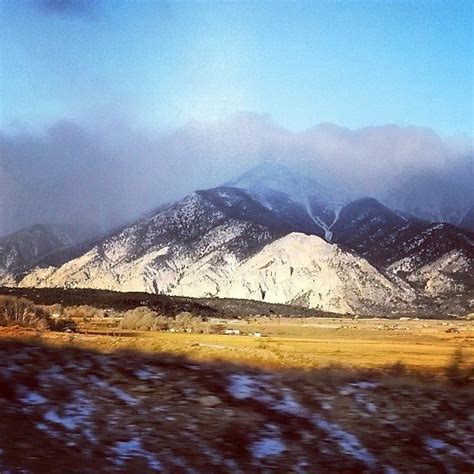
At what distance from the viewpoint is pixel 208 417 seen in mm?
10594

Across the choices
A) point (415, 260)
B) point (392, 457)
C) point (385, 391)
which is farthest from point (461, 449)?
point (415, 260)

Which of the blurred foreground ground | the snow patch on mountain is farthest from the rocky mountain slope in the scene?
the blurred foreground ground

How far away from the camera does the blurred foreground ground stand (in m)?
9.05

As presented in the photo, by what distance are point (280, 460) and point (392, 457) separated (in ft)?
6.19

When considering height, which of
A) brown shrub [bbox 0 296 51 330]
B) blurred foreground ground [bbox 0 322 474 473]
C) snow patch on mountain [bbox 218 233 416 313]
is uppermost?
snow patch on mountain [bbox 218 233 416 313]

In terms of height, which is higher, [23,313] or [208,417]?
[23,313]

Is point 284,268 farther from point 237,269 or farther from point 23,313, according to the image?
point 23,313

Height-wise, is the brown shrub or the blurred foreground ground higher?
the brown shrub

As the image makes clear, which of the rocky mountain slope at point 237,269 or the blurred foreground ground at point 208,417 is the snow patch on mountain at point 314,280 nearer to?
the rocky mountain slope at point 237,269

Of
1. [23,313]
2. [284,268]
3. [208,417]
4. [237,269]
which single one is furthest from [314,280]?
[208,417]

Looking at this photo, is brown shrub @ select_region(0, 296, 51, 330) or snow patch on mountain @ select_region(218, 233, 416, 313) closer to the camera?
brown shrub @ select_region(0, 296, 51, 330)

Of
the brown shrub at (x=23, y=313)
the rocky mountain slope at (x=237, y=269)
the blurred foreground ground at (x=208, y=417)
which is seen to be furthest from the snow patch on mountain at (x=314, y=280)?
the blurred foreground ground at (x=208, y=417)

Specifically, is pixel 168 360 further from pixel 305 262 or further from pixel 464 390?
pixel 305 262

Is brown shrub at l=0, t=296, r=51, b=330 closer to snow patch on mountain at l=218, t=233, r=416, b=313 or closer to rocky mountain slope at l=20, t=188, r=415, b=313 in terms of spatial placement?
snow patch on mountain at l=218, t=233, r=416, b=313
